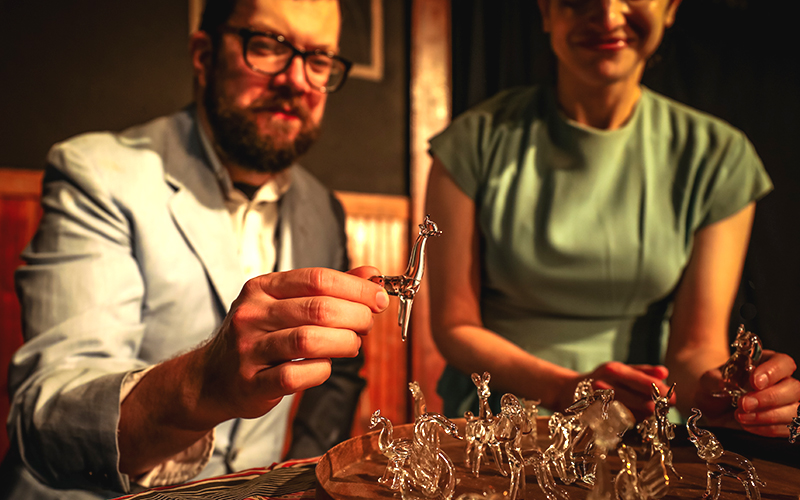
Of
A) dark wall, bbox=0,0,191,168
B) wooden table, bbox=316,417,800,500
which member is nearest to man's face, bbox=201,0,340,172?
dark wall, bbox=0,0,191,168

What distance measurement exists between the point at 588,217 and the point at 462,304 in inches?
11.3

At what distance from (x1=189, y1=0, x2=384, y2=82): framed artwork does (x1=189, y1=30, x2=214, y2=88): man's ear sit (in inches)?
21.5

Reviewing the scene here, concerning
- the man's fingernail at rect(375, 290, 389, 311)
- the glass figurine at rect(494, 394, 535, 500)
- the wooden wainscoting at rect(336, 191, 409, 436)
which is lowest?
the wooden wainscoting at rect(336, 191, 409, 436)

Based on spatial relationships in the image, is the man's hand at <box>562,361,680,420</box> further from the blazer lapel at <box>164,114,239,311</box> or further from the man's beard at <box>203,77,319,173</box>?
the man's beard at <box>203,77,319,173</box>

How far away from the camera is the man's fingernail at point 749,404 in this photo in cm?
58

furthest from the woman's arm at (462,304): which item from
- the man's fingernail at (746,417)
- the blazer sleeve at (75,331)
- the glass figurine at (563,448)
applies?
the blazer sleeve at (75,331)

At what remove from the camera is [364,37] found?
169 centimetres

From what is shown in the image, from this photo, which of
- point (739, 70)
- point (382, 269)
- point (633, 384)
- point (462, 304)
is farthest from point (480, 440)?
point (739, 70)

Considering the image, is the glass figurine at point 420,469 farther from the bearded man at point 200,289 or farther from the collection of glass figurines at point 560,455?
the bearded man at point 200,289

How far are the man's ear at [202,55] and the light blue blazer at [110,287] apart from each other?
10 centimetres

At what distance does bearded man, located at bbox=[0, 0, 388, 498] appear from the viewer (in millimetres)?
495

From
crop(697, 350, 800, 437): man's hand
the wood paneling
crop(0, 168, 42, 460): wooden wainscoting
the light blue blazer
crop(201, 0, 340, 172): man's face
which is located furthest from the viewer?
the wood paneling

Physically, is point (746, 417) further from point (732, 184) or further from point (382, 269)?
point (382, 269)

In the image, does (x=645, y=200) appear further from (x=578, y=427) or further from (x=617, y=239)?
(x=578, y=427)
